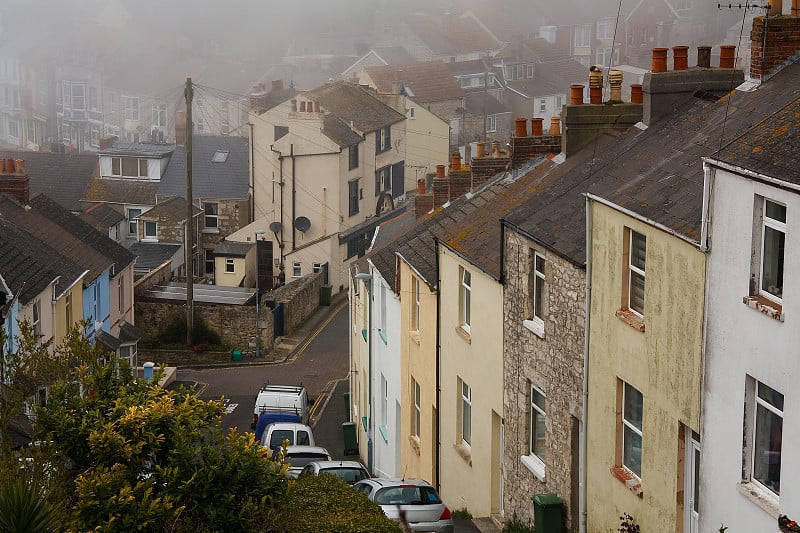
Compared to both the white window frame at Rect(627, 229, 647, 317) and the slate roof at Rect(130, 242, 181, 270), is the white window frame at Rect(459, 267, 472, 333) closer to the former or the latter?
the white window frame at Rect(627, 229, 647, 317)

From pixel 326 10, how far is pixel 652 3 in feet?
137

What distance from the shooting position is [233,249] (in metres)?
57.1

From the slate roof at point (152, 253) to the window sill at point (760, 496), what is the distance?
46.8 meters

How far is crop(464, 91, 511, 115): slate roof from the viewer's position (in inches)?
3658

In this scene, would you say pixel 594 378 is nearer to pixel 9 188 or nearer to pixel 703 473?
pixel 703 473

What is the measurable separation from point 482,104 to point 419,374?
72011 millimetres

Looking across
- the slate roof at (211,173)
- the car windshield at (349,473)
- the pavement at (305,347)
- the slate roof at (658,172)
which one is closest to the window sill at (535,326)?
the slate roof at (658,172)

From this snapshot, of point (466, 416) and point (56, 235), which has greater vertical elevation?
point (56, 235)

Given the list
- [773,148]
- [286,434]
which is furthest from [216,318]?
[773,148]

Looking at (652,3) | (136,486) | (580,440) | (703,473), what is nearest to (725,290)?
(703,473)

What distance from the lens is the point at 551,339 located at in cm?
1656

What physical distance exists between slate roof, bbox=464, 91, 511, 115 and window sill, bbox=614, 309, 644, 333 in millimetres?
77207

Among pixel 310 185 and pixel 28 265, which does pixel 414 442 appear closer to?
pixel 28 265

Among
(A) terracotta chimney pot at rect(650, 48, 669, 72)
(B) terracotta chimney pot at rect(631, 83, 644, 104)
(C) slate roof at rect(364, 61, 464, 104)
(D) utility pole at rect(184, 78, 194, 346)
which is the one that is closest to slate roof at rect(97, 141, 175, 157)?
(D) utility pole at rect(184, 78, 194, 346)
